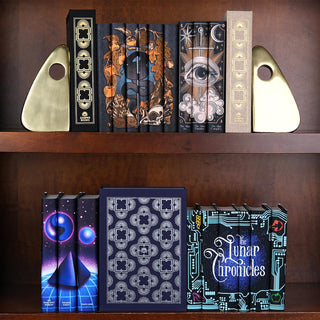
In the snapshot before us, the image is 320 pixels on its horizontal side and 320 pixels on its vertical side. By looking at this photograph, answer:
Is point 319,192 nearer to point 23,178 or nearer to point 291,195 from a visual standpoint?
point 291,195

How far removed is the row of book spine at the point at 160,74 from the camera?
100 centimetres

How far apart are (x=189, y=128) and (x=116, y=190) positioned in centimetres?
23

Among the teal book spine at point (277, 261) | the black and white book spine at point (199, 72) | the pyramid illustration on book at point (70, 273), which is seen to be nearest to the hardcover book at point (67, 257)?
the pyramid illustration on book at point (70, 273)

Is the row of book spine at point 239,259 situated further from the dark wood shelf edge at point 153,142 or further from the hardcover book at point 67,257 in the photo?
the hardcover book at point 67,257

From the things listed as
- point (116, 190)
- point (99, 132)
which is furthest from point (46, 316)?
point (99, 132)

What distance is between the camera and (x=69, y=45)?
100 centimetres

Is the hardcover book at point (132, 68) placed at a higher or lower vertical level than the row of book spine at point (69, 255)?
higher

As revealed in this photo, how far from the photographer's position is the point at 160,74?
3.30ft

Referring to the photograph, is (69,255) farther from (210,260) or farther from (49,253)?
(210,260)

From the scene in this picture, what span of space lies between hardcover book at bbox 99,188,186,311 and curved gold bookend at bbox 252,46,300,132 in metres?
0.27

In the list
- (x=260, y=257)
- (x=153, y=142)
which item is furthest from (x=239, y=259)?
(x=153, y=142)

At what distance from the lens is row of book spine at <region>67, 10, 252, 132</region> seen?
3.27 feet

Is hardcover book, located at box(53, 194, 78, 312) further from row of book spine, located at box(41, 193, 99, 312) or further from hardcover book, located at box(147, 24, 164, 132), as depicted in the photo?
hardcover book, located at box(147, 24, 164, 132)

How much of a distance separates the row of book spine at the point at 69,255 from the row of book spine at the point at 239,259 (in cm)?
24
